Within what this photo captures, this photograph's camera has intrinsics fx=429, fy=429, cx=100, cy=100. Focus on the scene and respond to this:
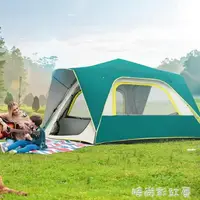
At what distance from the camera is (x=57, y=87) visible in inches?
456

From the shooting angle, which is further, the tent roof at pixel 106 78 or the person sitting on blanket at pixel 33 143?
the tent roof at pixel 106 78

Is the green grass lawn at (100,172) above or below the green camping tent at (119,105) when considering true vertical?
below

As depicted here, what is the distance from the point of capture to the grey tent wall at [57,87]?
11469 millimetres

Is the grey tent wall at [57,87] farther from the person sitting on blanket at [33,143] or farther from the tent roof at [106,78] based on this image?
the person sitting on blanket at [33,143]

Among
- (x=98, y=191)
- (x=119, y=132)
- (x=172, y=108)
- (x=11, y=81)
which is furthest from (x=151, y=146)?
(x=11, y=81)

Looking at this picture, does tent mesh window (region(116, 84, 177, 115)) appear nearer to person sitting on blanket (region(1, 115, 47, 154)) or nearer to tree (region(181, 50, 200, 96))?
person sitting on blanket (region(1, 115, 47, 154))

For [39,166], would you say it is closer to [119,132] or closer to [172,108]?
[119,132]

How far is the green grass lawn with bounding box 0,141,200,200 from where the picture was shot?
4.93 meters

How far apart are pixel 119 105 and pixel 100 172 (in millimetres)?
4850

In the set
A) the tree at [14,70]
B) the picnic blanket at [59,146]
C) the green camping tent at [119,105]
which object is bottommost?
the picnic blanket at [59,146]

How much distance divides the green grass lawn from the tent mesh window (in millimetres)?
2543

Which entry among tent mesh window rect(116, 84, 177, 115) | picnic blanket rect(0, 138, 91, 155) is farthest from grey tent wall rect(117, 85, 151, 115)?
picnic blanket rect(0, 138, 91, 155)

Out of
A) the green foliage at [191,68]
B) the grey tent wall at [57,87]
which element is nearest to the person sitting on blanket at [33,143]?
the grey tent wall at [57,87]

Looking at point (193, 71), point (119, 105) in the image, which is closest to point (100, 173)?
point (119, 105)
